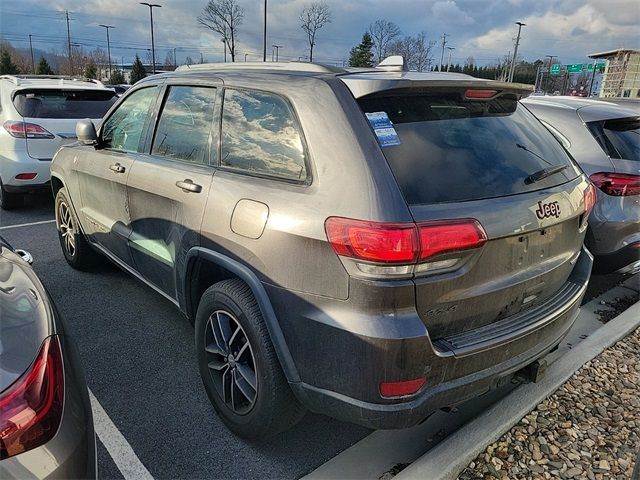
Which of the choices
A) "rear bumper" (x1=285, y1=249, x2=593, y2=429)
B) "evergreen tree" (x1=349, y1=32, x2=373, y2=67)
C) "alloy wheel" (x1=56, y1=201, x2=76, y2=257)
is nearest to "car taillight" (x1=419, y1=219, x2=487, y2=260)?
"rear bumper" (x1=285, y1=249, x2=593, y2=429)

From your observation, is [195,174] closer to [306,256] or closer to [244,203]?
[244,203]

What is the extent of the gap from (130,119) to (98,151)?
18.2 inches

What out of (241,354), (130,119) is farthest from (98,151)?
(241,354)

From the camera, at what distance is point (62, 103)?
21.4ft

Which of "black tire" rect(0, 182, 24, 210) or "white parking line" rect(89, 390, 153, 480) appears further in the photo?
"black tire" rect(0, 182, 24, 210)

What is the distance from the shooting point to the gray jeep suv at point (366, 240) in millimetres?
1870

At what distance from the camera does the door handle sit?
2.60 m

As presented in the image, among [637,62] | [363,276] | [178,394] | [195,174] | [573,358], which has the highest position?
[637,62]

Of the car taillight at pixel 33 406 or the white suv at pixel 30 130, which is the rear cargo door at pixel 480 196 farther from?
the white suv at pixel 30 130

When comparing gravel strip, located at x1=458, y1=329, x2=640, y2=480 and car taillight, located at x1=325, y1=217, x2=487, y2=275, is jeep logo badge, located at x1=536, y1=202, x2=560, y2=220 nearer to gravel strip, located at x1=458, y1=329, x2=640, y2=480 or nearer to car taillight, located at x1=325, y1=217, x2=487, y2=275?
car taillight, located at x1=325, y1=217, x2=487, y2=275

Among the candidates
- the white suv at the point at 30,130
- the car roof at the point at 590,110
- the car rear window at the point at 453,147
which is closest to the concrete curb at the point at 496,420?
the car rear window at the point at 453,147

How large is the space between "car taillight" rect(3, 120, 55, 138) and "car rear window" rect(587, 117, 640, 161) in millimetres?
6207

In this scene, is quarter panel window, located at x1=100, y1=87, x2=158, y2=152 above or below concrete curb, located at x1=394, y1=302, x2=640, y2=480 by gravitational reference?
above

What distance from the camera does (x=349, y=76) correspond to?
225 cm
